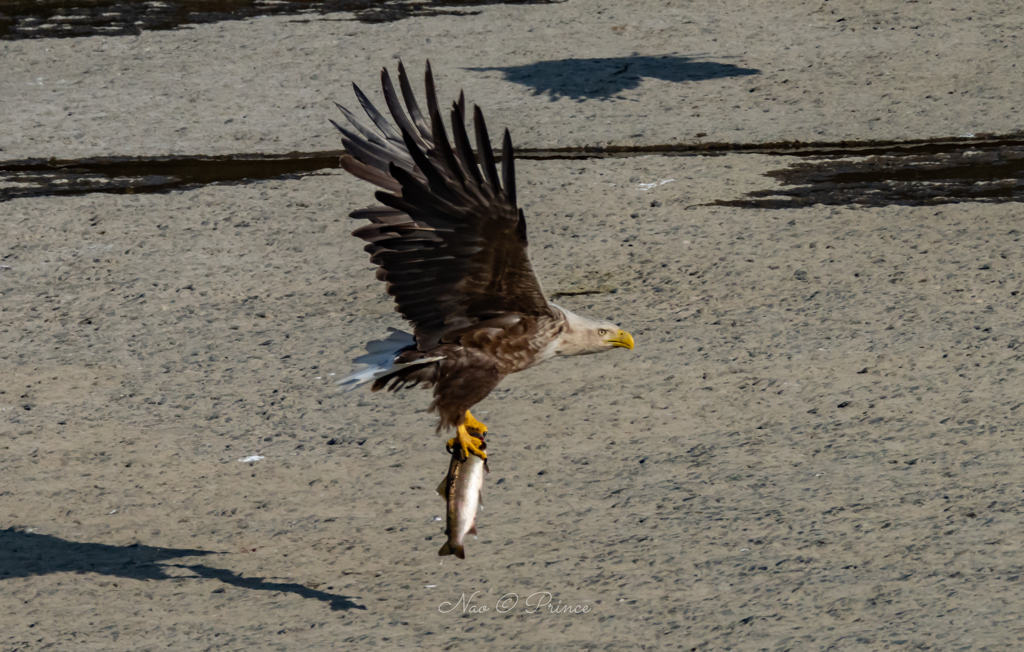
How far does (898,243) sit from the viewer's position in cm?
821

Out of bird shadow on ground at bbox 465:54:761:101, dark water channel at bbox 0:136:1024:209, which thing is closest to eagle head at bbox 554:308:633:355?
dark water channel at bbox 0:136:1024:209

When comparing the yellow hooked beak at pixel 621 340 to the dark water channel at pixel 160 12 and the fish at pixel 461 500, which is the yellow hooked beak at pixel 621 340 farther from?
the dark water channel at pixel 160 12

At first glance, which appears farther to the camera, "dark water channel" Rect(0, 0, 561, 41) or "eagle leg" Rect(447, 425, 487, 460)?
"dark water channel" Rect(0, 0, 561, 41)

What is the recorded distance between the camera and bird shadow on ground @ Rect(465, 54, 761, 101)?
11477 millimetres

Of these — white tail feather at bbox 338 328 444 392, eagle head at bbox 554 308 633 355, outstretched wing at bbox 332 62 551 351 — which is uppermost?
outstretched wing at bbox 332 62 551 351

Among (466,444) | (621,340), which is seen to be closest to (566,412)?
(621,340)

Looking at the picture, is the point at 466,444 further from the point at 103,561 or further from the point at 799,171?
the point at 799,171

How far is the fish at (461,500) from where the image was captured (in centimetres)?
443

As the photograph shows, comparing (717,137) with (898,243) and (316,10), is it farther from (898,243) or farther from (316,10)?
(316,10)

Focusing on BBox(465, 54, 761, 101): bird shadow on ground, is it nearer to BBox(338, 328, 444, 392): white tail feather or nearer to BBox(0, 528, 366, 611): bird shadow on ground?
BBox(338, 328, 444, 392): white tail feather

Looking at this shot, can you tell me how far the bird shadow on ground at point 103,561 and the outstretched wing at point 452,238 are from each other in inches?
52.1

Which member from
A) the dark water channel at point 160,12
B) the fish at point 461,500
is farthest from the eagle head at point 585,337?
the dark water channel at point 160,12

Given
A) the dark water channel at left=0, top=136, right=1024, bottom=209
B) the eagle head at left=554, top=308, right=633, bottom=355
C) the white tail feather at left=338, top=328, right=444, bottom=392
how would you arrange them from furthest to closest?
the dark water channel at left=0, top=136, right=1024, bottom=209
the eagle head at left=554, top=308, right=633, bottom=355
the white tail feather at left=338, top=328, right=444, bottom=392

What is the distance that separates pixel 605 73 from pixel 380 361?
7533 mm
